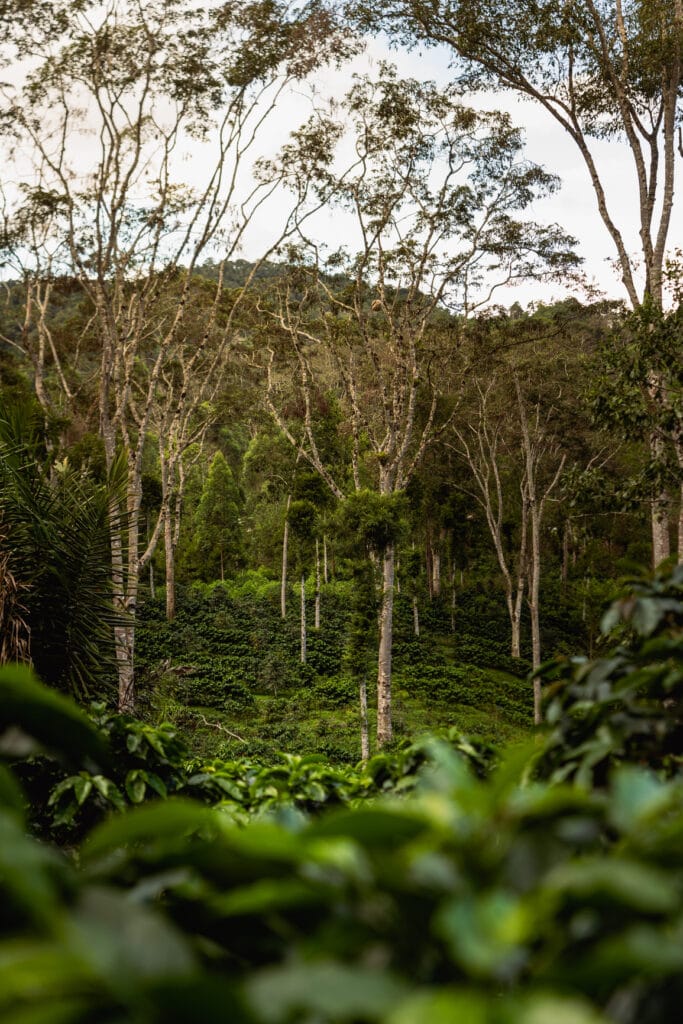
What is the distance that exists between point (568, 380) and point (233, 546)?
1438 cm

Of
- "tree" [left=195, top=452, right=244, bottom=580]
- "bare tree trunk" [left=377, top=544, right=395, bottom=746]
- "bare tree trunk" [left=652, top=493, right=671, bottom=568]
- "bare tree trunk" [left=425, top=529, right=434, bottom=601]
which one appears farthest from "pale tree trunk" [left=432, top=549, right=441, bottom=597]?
"bare tree trunk" [left=652, top=493, right=671, bottom=568]

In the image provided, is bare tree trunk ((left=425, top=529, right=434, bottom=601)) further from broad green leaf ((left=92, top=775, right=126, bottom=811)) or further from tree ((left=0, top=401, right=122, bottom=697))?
broad green leaf ((left=92, top=775, right=126, bottom=811))

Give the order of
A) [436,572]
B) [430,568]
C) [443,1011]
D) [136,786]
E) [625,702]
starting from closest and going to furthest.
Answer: [443,1011] → [625,702] → [136,786] → [436,572] → [430,568]

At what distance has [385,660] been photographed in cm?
1290

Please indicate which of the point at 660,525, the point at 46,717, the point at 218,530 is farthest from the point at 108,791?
the point at 218,530

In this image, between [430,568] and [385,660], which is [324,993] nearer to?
[385,660]

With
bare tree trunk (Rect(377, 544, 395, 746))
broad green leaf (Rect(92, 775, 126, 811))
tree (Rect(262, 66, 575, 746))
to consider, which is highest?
tree (Rect(262, 66, 575, 746))

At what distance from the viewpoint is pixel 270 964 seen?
66cm

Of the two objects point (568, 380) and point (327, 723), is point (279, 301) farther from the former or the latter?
point (327, 723)

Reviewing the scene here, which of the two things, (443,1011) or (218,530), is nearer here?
(443,1011)

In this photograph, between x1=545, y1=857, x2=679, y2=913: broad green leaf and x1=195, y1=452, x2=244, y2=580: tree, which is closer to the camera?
x1=545, y1=857, x2=679, y2=913: broad green leaf

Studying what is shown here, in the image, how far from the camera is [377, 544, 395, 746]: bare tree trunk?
12.4m

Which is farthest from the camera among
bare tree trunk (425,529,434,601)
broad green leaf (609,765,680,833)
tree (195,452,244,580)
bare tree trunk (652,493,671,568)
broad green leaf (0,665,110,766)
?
tree (195,452,244,580)

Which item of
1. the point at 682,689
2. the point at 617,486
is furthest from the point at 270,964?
the point at 617,486
